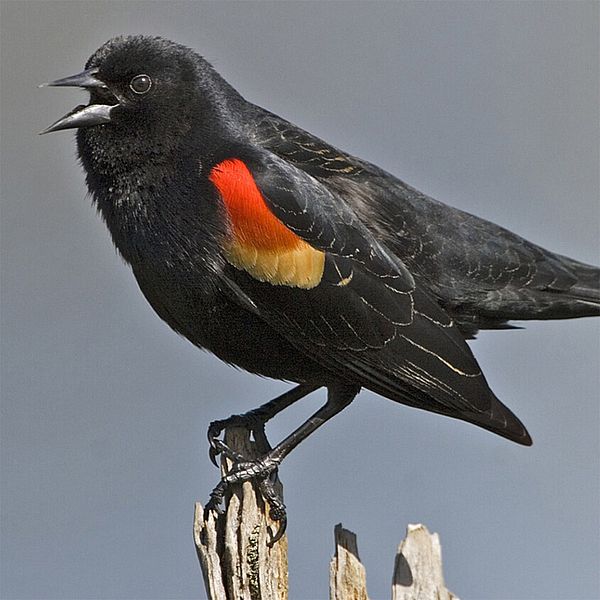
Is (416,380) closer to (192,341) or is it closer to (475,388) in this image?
(475,388)

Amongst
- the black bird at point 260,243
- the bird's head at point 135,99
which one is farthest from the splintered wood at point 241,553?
the bird's head at point 135,99

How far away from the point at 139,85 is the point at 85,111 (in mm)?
232

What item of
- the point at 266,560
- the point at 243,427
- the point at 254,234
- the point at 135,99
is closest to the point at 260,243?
the point at 254,234

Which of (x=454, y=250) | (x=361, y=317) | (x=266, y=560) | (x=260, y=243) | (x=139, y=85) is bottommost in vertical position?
(x=266, y=560)

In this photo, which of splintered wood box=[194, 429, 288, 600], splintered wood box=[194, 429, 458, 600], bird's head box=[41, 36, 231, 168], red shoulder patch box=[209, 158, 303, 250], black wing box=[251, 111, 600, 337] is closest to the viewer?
splintered wood box=[194, 429, 458, 600]

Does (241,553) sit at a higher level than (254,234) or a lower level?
lower

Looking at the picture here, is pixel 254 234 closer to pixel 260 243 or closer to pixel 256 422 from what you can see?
pixel 260 243

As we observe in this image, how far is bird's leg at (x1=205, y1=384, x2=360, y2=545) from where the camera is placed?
3922mm

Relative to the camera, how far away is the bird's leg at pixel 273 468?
3.92m

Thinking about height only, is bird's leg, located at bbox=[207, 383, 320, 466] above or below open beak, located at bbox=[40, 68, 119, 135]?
below

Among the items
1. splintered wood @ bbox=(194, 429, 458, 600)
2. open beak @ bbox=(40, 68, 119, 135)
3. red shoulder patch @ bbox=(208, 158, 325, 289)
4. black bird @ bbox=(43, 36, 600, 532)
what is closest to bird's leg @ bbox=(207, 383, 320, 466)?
black bird @ bbox=(43, 36, 600, 532)

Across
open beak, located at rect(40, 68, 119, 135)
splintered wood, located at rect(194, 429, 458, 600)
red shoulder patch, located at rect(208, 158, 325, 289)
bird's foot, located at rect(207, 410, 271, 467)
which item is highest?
open beak, located at rect(40, 68, 119, 135)

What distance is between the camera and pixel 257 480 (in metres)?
4.02

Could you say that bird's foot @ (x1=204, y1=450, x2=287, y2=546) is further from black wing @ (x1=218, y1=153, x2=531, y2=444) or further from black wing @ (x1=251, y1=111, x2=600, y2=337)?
black wing @ (x1=251, y1=111, x2=600, y2=337)
